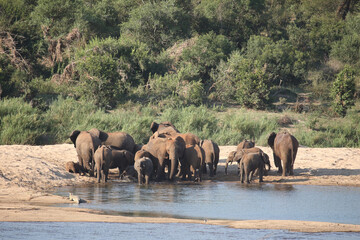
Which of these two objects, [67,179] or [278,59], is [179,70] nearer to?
[278,59]

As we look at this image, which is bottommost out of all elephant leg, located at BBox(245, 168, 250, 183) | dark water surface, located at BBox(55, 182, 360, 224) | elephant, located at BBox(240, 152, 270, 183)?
dark water surface, located at BBox(55, 182, 360, 224)

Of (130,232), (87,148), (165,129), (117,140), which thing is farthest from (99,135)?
(130,232)

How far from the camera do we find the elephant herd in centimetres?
1363

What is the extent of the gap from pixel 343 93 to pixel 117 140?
1415 centimetres

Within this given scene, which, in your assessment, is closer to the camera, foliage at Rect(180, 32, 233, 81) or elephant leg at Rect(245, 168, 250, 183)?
elephant leg at Rect(245, 168, 250, 183)

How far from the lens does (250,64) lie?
26.9 meters

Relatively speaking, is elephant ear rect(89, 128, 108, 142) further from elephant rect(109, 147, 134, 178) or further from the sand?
the sand

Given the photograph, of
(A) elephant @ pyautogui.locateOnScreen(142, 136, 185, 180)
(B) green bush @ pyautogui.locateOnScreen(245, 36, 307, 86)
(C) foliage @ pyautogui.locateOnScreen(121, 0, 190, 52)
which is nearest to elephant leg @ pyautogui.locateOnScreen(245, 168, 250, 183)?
(A) elephant @ pyautogui.locateOnScreen(142, 136, 185, 180)

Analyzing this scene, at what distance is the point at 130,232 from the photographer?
854cm

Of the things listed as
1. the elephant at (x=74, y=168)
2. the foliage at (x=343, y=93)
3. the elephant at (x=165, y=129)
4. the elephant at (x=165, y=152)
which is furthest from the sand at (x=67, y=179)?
the foliage at (x=343, y=93)

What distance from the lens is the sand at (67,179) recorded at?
9117 mm

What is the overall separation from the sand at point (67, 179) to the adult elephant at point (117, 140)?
76 cm

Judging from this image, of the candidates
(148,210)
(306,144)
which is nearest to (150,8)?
(306,144)

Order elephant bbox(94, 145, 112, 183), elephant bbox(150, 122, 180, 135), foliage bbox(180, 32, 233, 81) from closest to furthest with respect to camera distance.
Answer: elephant bbox(94, 145, 112, 183) < elephant bbox(150, 122, 180, 135) < foliage bbox(180, 32, 233, 81)
